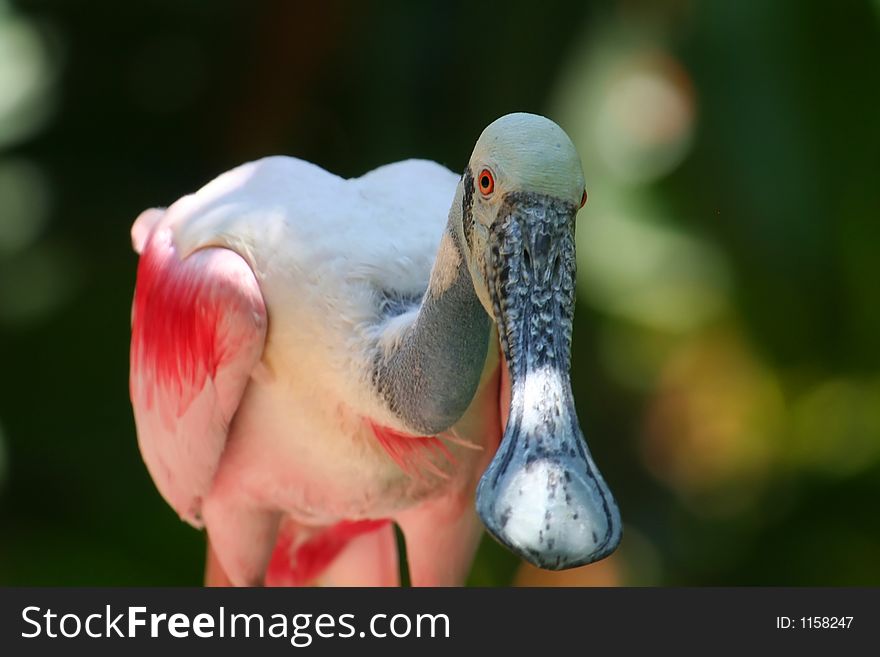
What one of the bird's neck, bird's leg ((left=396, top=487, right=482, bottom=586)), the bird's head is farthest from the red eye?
bird's leg ((left=396, top=487, right=482, bottom=586))

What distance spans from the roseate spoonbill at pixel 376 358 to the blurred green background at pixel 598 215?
73.3 inches

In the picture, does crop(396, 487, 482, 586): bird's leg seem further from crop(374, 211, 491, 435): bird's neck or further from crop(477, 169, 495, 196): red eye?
crop(477, 169, 495, 196): red eye

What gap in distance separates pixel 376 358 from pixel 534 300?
516 mm

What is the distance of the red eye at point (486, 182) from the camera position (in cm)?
197

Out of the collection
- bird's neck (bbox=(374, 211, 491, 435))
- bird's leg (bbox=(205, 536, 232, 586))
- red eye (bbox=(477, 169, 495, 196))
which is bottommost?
bird's leg (bbox=(205, 536, 232, 586))

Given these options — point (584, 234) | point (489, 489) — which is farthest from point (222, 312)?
point (584, 234)

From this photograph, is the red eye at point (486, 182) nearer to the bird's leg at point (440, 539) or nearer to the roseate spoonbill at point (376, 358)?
the roseate spoonbill at point (376, 358)

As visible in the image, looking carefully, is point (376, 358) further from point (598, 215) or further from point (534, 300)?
point (598, 215)

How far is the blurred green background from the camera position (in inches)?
179

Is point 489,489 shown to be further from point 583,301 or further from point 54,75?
point 54,75

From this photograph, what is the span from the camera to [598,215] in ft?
14.9

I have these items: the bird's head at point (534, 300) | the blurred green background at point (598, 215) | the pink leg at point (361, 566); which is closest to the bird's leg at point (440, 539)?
the pink leg at point (361, 566)

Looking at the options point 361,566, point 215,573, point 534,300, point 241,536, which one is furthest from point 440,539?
point 534,300

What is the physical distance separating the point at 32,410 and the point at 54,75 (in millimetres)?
1296
